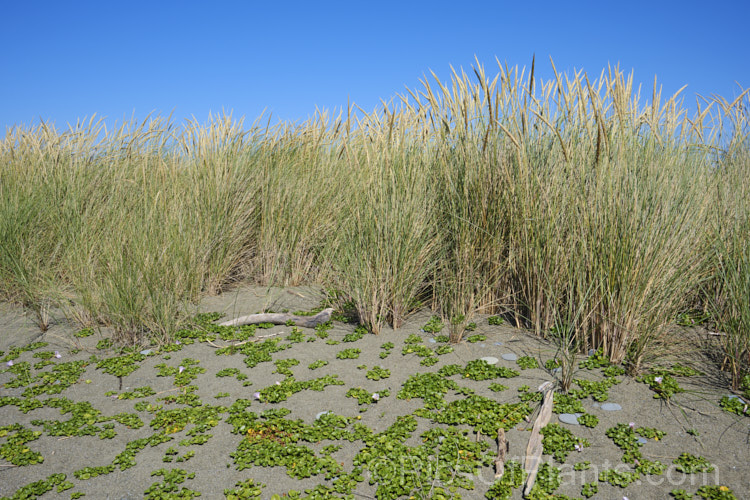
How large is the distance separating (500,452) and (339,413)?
0.95 meters

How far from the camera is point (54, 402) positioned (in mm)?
3482

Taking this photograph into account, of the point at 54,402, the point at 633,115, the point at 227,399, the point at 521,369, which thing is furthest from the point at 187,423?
the point at 633,115

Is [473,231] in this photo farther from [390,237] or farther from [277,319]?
[277,319]

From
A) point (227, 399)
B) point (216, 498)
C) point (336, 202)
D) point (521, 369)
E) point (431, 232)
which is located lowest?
point (216, 498)

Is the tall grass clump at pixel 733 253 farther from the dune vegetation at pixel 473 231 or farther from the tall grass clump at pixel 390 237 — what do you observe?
the tall grass clump at pixel 390 237

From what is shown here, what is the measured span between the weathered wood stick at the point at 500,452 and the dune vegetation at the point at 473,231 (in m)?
0.94

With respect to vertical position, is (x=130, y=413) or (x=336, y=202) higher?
(x=336, y=202)

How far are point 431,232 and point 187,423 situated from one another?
2205 millimetres

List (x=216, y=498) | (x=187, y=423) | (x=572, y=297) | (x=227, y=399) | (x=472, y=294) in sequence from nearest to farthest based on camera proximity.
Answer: (x=216, y=498) < (x=187, y=423) < (x=227, y=399) < (x=572, y=297) < (x=472, y=294)

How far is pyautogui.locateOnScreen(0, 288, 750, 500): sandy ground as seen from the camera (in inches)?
102

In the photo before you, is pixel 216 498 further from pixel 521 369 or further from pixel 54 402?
pixel 521 369

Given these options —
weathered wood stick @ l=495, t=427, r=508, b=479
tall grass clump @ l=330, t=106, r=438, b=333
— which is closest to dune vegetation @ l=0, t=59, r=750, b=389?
tall grass clump @ l=330, t=106, r=438, b=333

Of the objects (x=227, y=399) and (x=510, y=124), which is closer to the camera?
(x=227, y=399)

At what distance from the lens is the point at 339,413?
3154mm
